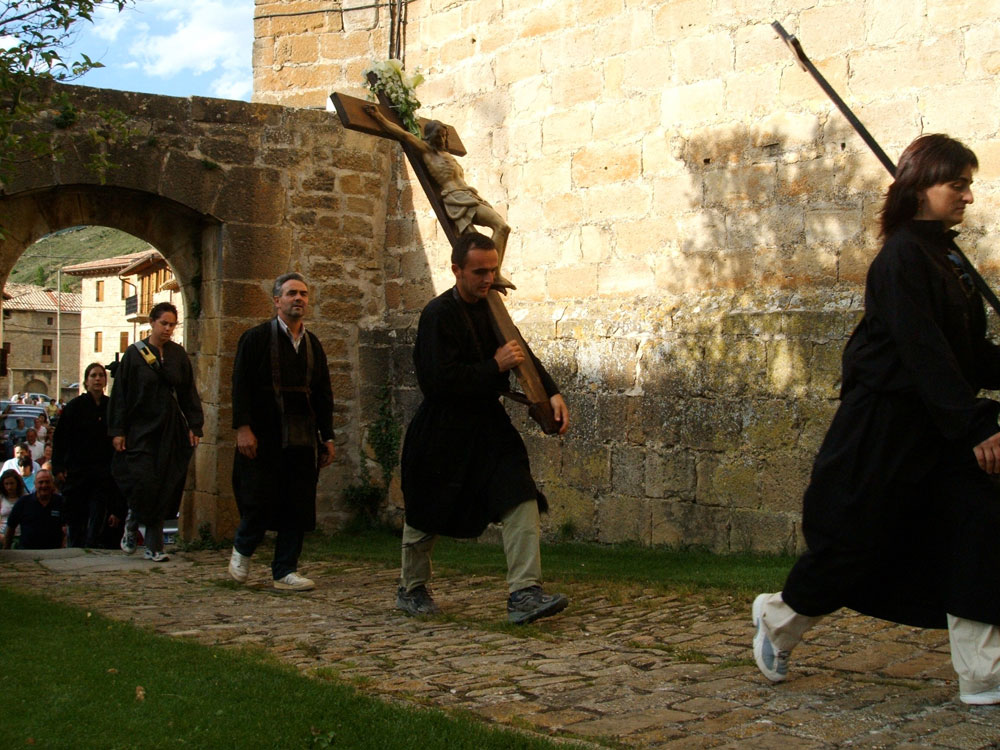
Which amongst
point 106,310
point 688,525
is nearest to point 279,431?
point 688,525

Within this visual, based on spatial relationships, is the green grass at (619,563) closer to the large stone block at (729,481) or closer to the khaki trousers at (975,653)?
the large stone block at (729,481)

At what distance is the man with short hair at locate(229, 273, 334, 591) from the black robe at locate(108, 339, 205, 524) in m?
1.62

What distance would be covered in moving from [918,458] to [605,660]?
1.59 m

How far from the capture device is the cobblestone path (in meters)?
3.72

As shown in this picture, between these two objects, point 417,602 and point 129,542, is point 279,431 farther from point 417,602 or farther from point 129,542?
point 129,542

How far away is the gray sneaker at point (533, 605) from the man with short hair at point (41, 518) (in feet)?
20.1

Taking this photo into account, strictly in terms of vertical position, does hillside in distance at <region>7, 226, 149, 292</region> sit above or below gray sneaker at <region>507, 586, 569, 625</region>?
above

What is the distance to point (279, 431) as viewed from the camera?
711cm

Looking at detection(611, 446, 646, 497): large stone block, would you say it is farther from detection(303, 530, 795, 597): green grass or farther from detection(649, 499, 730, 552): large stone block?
detection(303, 530, 795, 597): green grass

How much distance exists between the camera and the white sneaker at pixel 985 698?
3779 mm

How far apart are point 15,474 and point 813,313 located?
882 cm

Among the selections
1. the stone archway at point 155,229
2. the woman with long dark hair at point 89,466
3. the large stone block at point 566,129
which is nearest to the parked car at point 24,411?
the woman with long dark hair at point 89,466

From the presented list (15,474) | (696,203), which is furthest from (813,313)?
(15,474)

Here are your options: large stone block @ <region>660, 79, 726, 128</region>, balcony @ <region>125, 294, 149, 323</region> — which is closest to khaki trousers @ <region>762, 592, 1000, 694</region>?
large stone block @ <region>660, 79, 726, 128</region>
